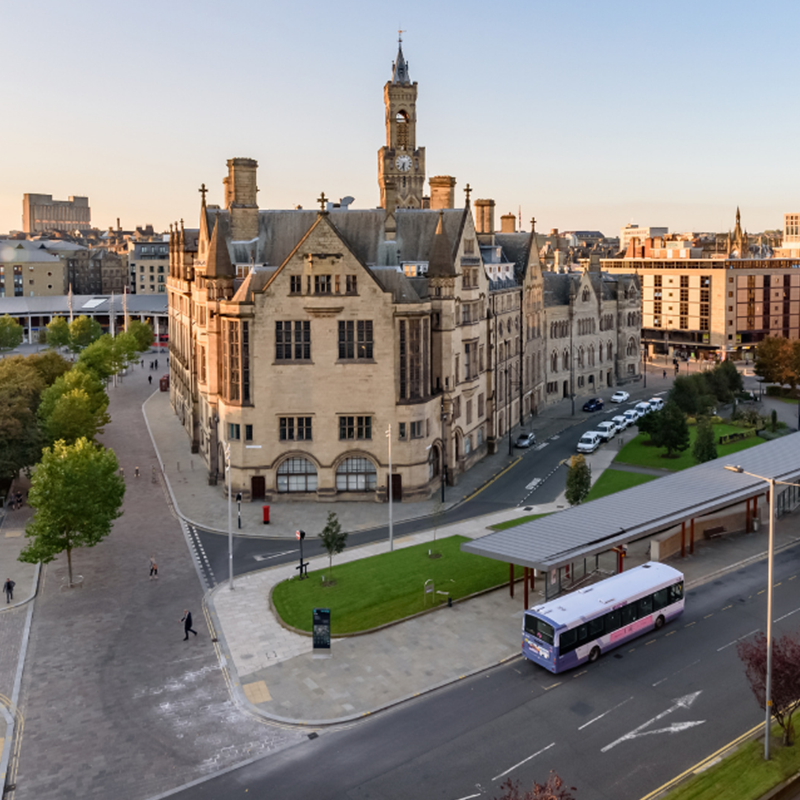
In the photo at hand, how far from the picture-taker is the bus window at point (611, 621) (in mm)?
40156

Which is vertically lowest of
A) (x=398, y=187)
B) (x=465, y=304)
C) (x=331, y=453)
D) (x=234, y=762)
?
(x=234, y=762)

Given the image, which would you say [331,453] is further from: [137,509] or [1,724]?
[1,724]

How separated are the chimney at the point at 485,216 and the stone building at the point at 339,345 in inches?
577

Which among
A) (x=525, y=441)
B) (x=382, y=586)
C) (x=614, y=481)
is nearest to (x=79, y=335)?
(x=525, y=441)

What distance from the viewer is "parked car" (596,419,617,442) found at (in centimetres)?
9131

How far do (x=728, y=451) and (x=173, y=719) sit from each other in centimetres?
6382

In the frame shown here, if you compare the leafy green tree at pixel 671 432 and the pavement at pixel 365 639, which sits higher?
the leafy green tree at pixel 671 432

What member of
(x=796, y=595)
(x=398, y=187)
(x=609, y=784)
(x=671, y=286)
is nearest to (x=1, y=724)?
(x=609, y=784)

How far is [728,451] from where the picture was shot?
83.8m

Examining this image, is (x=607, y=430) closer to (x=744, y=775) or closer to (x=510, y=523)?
(x=510, y=523)

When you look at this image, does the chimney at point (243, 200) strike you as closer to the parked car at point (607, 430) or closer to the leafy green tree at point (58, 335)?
the parked car at point (607, 430)

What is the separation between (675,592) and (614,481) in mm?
30251

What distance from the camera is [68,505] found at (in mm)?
50469

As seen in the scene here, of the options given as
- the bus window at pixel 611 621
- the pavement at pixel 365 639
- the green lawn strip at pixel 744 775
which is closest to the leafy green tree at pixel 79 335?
the pavement at pixel 365 639
